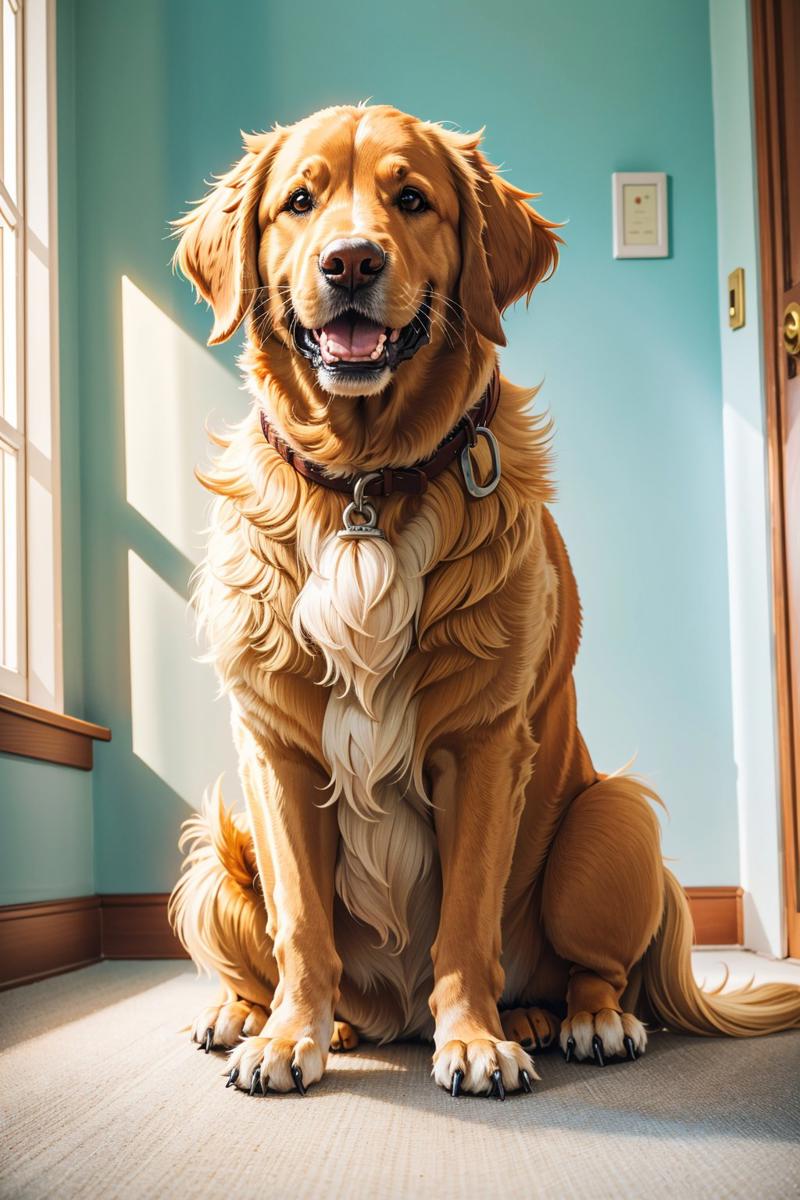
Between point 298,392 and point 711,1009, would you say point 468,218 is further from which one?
point 711,1009

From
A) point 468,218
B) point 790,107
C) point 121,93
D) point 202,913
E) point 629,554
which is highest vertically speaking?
point 121,93

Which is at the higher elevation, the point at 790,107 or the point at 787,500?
the point at 790,107

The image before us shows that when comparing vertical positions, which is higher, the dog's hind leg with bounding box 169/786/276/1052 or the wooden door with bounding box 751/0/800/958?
the wooden door with bounding box 751/0/800/958

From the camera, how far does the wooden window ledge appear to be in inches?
92.4

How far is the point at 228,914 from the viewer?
1.62 metres

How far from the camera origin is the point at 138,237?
3.01 meters

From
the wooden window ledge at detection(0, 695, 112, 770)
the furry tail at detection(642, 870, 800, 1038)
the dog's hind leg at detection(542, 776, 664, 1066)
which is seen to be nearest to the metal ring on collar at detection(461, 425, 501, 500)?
the dog's hind leg at detection(542, 776, 664, 1066)

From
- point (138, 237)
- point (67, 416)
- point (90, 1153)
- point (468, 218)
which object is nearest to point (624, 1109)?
point (90, 1153)

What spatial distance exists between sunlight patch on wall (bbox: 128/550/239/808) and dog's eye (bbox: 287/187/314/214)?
1.48 m

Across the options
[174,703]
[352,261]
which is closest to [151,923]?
[174,703]

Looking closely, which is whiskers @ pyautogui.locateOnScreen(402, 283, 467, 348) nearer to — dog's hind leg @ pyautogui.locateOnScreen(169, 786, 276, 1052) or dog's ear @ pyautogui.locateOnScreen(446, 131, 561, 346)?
dog's ear @ pyautogui.locateOnScreen(446, 131, 561, 346)

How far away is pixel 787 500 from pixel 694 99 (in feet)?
3.66

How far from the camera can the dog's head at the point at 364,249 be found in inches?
56.9

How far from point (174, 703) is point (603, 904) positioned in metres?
1.56
